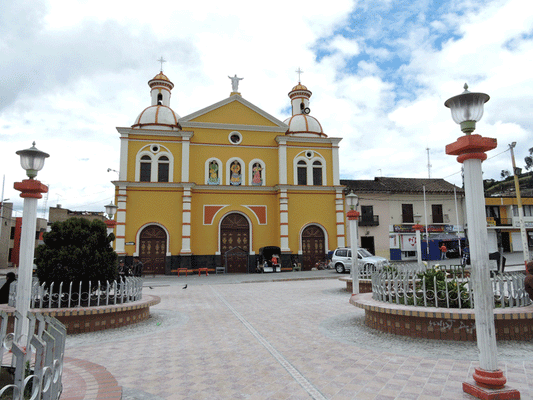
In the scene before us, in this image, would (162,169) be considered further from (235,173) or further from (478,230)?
(478,230)

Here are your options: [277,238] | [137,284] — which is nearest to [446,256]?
[277,238]

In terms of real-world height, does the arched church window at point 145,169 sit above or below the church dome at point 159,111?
below

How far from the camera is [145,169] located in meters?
24.1

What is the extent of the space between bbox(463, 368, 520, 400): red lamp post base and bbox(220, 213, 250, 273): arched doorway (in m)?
21.0

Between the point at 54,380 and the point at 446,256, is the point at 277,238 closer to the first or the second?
the point at 446,256

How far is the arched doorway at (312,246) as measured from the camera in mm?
25500

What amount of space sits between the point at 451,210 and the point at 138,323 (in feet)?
105

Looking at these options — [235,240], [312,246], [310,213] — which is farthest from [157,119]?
[312,246]

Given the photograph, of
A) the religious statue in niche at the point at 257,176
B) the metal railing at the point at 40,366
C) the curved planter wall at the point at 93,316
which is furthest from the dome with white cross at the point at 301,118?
the metal railing at the point at 40,366

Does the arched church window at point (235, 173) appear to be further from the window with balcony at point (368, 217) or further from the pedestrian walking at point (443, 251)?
the pedestrian walking at point (443, 251)

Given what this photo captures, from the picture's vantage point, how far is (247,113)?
2575 centimetres

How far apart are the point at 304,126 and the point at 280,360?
76.0 feet

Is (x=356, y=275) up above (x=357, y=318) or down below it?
above

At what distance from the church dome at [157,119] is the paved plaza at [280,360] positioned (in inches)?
721
